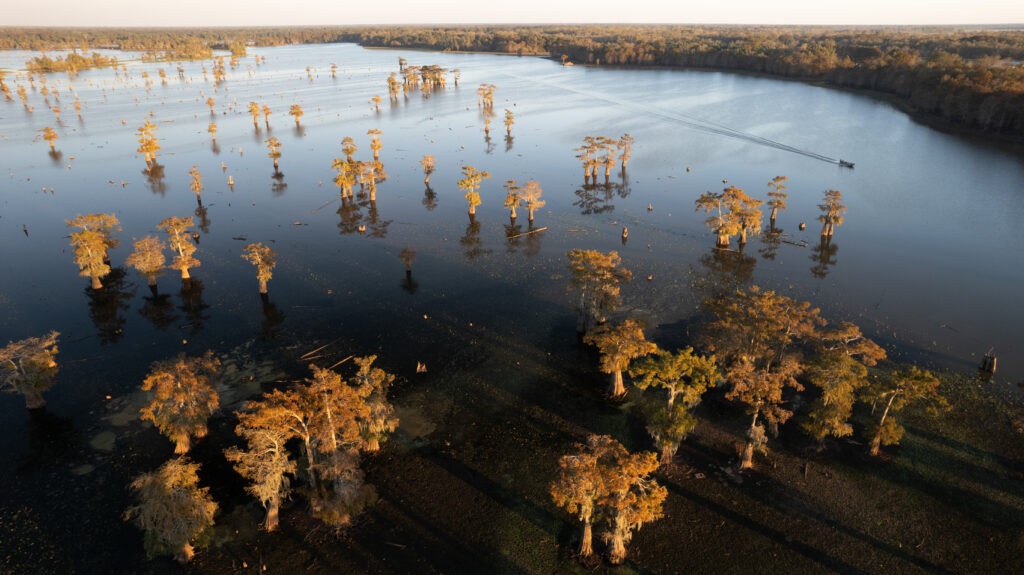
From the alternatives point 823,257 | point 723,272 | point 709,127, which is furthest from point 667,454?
point 709,127

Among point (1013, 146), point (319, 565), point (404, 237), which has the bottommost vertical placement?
point (319, 565)

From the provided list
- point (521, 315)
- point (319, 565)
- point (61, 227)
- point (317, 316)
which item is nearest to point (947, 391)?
point (521, 315)

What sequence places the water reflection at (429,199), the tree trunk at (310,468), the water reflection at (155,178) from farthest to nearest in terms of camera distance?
the water reflection at (155,178)
the water reflection at (429,199)
the tree trunk at (310,468)

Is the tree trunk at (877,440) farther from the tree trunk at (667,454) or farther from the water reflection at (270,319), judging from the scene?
the water reflection at (270,319)

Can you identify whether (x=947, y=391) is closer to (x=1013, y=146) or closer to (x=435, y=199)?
(x=435, y=199)

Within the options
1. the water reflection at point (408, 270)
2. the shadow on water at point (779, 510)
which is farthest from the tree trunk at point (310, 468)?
the water reflection at point (408, 270)

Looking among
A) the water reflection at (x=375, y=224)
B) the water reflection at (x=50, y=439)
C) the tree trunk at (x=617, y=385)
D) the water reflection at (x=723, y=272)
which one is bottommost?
the water reflection at (x=50, y=439)
